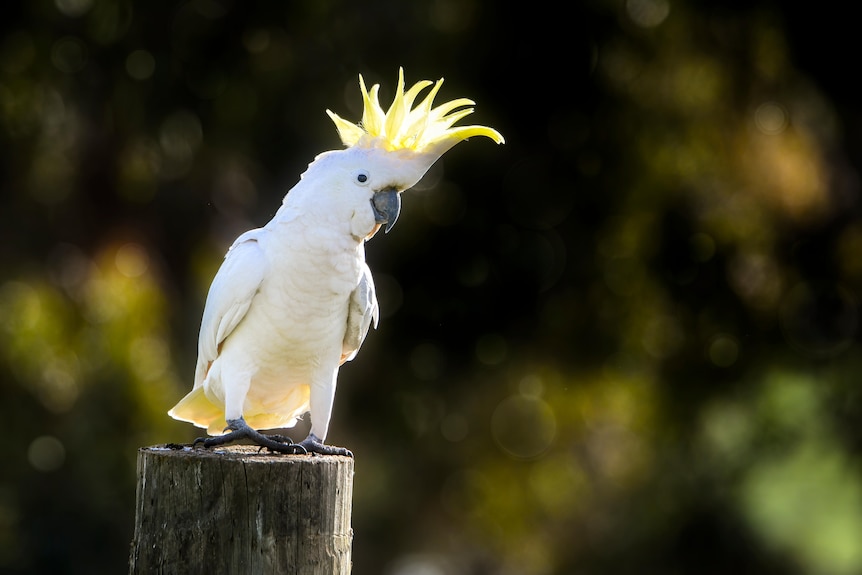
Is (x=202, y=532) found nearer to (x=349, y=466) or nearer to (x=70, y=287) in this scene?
(x=349, y=466)

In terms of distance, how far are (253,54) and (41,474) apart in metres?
2.54

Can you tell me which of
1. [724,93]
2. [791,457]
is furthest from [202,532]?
[791,457]

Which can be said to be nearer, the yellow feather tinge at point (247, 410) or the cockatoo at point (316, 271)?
the cockatoo at point (316, 271)

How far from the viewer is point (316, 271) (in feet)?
8.10

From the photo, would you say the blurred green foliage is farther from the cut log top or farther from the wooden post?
the wooden post

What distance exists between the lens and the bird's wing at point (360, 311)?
260 centimetres

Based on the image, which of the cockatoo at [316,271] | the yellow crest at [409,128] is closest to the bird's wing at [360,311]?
the cockatoo at [316,271]

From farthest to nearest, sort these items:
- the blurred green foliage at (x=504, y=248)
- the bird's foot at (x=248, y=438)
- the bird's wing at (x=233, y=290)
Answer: the blurred green foliage at (x=504, y=248) → the bird's wing at (x=233, y=290) → the bird's foot at (x=248, y=438)

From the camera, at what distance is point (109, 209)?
559cm

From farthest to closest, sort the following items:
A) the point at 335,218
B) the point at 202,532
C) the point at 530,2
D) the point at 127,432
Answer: the point at 530,2
the point at 127,432
the point at 335,218
the point at 202,532

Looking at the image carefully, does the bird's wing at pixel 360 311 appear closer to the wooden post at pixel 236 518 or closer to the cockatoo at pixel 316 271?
the cockatoo at pixel 316 271

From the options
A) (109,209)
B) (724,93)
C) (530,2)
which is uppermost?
(530,2)

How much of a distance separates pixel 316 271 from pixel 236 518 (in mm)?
660

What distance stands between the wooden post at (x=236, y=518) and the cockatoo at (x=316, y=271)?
31 centimetres
